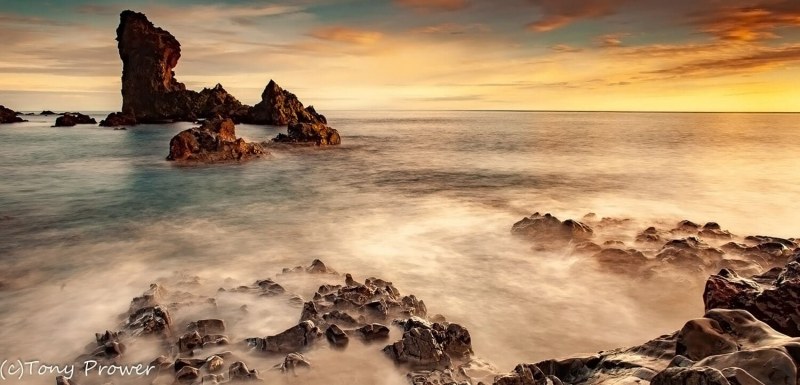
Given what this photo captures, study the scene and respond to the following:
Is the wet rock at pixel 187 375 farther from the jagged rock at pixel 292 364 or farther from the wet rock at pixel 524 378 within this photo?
the wet rock at pixel 524 378

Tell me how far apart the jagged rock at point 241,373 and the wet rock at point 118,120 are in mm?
67708

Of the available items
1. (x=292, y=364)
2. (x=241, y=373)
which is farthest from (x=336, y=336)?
(x=241, y=373)

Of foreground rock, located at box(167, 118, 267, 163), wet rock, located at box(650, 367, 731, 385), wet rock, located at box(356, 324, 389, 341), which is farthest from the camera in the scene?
foreground rock, located at box(167, 118, 267, 163)

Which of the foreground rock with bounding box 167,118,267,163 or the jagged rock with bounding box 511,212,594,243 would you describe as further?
the foreground rock with bounding box 167,118,267,163

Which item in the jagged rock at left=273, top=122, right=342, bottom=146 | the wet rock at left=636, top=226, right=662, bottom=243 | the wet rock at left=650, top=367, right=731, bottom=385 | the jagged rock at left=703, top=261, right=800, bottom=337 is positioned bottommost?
the wet rock at left=636, top=226, right=662, bottom=243

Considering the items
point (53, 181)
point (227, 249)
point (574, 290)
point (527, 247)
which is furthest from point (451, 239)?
point (53, 181)

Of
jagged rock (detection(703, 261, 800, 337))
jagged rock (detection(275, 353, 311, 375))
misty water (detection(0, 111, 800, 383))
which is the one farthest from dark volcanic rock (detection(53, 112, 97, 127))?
jagged rock (detection(703, 261, 800, 337))

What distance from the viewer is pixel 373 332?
5.66 metres

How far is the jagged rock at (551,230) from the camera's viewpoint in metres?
9.93

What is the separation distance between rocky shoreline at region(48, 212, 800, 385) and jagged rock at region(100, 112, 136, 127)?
65185 mm

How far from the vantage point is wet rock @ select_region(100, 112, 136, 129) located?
201ft

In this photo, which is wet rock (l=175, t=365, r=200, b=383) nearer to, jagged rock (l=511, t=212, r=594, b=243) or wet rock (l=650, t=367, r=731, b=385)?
wet rock (l=650, t=367, r=731, b=385)

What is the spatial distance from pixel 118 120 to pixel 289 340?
229ft

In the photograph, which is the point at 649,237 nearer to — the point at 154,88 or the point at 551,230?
the point at 551,230
